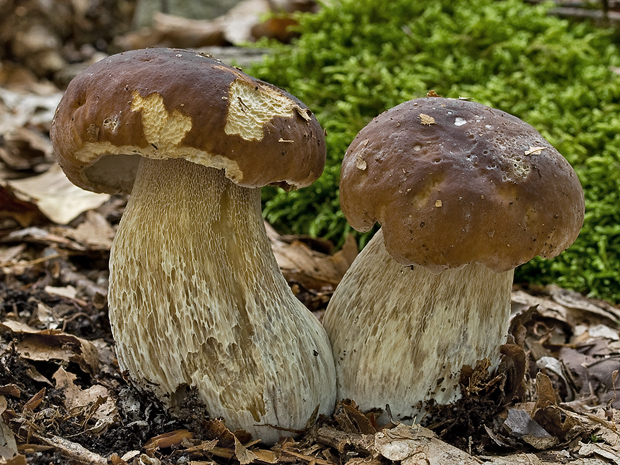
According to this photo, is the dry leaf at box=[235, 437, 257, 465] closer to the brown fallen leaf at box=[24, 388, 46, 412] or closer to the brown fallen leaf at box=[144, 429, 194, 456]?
the brown fallen leaf at box=[144, 429, 194, 456]

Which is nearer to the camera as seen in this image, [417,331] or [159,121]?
[159,121]

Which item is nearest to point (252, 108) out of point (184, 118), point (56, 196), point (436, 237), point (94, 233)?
point (184, 118)

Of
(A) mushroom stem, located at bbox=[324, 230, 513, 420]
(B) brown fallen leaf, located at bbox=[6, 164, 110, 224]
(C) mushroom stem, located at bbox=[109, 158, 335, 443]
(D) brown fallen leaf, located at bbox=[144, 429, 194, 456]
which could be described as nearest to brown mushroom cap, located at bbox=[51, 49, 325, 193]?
(C) mushroom stem, located at bbox=[109, 158, 335, 443]

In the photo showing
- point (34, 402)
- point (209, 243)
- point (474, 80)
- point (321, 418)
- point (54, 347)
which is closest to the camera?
point (34, 402)

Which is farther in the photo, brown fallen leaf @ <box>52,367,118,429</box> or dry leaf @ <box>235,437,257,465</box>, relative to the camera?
brown fallen leaf @ <box>52,367,118,429</box>

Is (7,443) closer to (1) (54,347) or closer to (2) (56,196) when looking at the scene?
(1) (54,347)

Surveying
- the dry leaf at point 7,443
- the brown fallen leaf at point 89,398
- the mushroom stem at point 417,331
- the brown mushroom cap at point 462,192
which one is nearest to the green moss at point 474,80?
the mushroom stem at point 417,331
